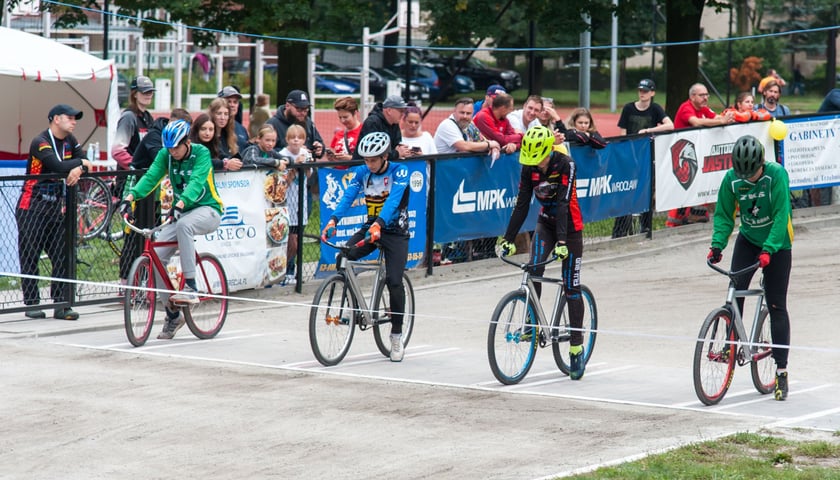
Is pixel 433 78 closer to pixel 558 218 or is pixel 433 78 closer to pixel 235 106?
pixel 235 106

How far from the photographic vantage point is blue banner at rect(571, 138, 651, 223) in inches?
668

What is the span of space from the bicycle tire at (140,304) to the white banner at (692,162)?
874 cm

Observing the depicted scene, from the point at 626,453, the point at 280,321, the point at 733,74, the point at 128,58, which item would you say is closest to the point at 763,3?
the point at 733,74

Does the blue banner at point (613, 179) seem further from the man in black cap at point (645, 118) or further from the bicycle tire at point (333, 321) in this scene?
the bicycle tire at point (333, 321)

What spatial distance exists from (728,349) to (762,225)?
0.92 meters

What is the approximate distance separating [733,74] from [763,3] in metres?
4.78

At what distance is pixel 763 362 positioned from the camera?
968 centimetres

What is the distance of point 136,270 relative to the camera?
11.1 meters

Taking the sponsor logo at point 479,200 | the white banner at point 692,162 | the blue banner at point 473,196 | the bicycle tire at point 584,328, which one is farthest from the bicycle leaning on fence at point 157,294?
the white banner at point 692,162

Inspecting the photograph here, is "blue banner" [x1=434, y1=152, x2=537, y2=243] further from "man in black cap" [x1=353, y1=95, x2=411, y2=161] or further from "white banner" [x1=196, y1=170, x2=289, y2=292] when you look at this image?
"white banner" [x1=196, y1=170, x2=289, y2=292]

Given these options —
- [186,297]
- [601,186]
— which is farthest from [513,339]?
[601,186]

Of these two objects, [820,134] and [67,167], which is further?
[820,134]

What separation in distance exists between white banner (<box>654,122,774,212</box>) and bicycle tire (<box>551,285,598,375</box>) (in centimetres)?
786

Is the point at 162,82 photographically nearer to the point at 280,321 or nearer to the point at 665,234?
the point at 665,234
